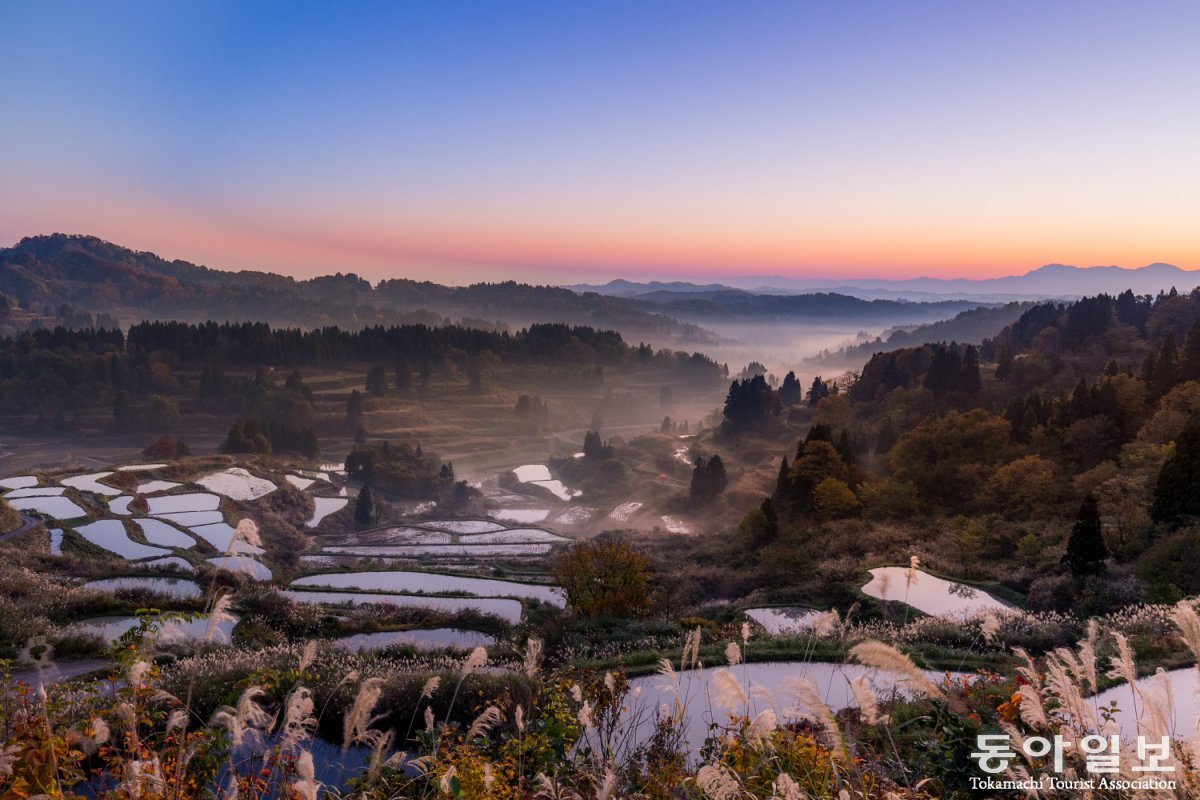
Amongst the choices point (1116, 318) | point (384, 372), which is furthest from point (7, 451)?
point (1116, 318)

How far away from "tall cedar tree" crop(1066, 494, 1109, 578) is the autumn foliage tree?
13.8 metres

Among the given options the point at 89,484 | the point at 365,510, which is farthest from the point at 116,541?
the point at 365,510

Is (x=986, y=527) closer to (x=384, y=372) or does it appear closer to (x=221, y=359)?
(x=384, y=372)

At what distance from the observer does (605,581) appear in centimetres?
2198

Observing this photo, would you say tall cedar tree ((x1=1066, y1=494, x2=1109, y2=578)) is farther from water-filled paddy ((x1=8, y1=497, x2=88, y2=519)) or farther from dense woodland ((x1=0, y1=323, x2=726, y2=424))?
dense woodland ((x1=0, y1=323, x2=726, y2=424))

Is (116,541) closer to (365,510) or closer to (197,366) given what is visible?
(365,510)

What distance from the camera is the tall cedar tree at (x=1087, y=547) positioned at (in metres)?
20.1

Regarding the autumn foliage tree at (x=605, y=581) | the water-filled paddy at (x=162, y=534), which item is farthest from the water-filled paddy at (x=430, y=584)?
the water-filled paddy at (x=162, y=534)

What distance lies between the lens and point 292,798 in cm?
415

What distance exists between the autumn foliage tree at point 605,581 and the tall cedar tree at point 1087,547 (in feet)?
45.2

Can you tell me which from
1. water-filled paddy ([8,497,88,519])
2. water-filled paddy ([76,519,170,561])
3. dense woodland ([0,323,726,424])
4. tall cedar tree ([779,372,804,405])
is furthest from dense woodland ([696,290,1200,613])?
dense woodland ([0,323,726,424])

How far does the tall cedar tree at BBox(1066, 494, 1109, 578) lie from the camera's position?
65.8 ft

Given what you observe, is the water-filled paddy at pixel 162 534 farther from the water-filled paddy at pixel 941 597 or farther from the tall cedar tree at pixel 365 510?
the water-filled paddy at pixel 941 597

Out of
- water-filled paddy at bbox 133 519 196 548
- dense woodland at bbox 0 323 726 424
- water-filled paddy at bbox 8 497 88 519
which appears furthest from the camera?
dense woodland at bbox 0 323 726 424
